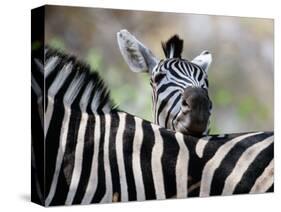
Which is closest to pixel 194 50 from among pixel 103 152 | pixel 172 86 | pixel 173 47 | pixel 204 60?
pixel 204 60

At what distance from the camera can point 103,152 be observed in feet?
32.5

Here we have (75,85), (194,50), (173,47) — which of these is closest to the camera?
(75,85)

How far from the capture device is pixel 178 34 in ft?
34.7

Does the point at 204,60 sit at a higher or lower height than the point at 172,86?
higher

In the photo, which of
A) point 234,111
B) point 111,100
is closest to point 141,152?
point 111,100

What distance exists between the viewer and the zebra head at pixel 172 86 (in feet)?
33.8

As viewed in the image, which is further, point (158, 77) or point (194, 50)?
Answer: point (194, 50)

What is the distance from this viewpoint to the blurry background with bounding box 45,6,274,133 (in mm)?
9906

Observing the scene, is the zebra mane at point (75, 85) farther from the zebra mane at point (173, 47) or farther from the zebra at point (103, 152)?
the zebra mane at point (173, 47)

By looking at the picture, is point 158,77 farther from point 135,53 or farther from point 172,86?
point 135,53

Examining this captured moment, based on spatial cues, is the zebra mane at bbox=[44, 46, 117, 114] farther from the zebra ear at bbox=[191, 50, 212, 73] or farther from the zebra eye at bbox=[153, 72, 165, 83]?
the zebra ear at bbox=[191, 50, 212, 73]

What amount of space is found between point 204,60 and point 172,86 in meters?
0.60

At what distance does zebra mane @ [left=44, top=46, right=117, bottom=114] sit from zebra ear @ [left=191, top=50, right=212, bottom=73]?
1.28 metres

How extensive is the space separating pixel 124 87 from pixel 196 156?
127 cm
